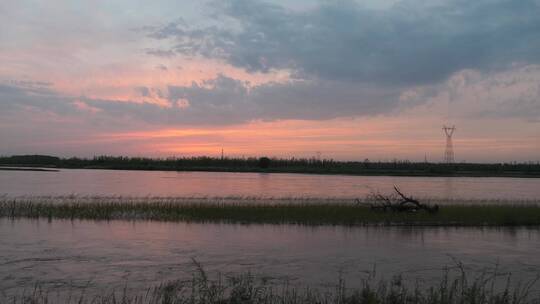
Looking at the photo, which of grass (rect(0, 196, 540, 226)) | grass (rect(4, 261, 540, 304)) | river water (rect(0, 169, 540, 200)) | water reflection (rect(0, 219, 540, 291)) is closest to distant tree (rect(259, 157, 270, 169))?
river water (rect(0, 169, 540, 200))

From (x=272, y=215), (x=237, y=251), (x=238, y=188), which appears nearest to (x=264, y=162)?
(x=238, y=188)

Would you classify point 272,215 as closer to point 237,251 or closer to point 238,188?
point 237,251

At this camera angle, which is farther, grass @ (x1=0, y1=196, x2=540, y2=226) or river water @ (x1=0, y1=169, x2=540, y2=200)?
river water @ (x1=0, y1=169, x2=540, y2=200)

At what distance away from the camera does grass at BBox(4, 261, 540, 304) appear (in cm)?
880

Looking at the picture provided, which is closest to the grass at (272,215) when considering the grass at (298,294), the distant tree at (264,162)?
the grass at (298,294)

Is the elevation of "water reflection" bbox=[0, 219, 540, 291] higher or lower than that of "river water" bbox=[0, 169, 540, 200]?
lower

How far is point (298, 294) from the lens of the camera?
35.4 feet

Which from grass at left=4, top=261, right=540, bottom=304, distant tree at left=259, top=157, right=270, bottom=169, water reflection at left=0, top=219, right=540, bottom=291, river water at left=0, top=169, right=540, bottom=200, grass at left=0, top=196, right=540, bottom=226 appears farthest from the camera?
distant tree at left=259, top=157, right=270, bottom=169

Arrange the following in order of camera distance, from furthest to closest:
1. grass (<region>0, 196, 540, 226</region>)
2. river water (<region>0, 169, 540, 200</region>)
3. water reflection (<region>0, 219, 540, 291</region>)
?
river water (<region>0, 169, 540, 200</region>) < grass (<region>0, 196, 540, 226</region>) < water reflection (<region>0, 219, 540, 291</region>)

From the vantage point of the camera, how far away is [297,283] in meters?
12.1

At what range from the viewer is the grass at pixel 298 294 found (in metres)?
8.80

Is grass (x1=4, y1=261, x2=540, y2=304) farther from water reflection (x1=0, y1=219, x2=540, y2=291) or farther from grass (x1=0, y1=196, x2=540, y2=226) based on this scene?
grass (x1=0, y1=196, x2=540, y2=226)

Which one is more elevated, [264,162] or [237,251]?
[264,162]

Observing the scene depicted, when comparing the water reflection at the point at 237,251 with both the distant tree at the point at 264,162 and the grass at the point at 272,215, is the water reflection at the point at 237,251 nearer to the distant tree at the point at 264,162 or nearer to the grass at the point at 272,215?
the grass at the point at 272,215
